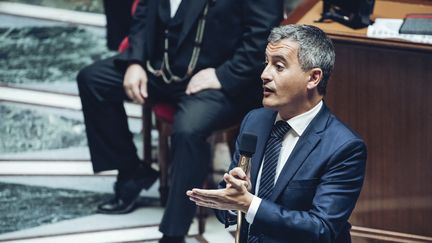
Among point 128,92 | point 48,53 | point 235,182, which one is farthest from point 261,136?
point 48,53

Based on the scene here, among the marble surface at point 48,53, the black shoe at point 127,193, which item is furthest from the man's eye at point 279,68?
the marble surface at point 48,53

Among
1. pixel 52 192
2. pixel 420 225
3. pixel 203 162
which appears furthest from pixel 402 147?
pixel 52 192

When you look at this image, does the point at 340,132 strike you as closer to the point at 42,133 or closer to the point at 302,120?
the point at 302,120

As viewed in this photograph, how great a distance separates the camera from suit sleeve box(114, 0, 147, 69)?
14.5 ft

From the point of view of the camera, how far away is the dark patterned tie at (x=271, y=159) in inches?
114

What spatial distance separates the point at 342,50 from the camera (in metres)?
3.72

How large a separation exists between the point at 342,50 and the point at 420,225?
71 centimetres

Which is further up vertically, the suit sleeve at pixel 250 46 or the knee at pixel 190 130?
the suit sleeve at pixel 250 46

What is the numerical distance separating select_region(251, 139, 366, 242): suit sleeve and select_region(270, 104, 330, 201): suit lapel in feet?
0.25

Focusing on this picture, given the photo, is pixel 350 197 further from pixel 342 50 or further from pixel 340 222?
pixel 342 50

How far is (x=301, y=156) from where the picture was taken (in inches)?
112

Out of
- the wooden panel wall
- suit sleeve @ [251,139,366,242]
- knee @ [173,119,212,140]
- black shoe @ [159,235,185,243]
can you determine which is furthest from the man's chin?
black shoe @ [159,235,185,243]

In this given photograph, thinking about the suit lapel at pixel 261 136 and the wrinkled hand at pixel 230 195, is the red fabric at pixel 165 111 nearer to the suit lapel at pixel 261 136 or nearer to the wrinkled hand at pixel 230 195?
the suit lapel at pixel 261 136

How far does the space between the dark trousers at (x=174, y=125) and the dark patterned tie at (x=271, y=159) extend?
1.14m
